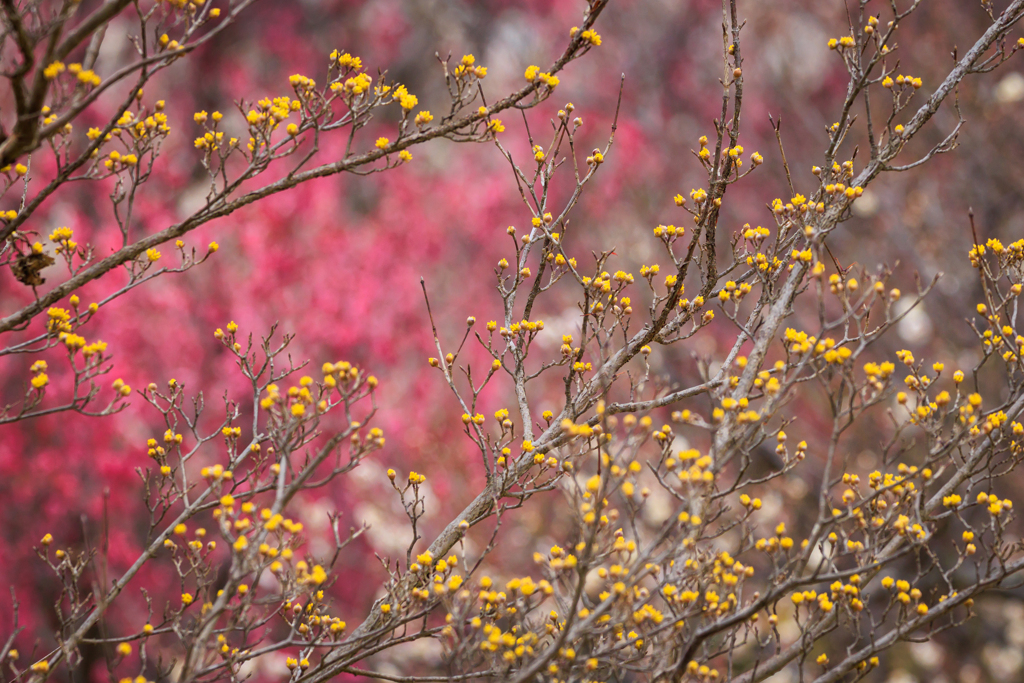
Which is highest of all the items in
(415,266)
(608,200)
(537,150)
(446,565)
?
(608,200)

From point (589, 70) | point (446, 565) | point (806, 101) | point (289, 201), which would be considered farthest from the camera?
point (589, 70)

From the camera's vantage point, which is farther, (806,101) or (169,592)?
(806,101)

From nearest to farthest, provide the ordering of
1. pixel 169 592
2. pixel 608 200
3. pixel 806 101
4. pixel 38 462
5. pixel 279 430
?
pixel 279 430 < pixel 38 462 < pixel 169 592 < pixel 806 101 < pixel 608 200

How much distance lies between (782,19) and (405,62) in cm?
678

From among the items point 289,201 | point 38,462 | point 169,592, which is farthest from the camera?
point 289,201

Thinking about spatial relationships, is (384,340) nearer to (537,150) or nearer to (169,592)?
(169,592)

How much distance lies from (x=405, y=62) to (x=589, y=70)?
11.8ft

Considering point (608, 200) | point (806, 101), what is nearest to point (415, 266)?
point (608, 200)

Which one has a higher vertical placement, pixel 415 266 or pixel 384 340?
pixel 415 266

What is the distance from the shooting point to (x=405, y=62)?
44.4 feet

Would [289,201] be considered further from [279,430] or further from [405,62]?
[405,62]

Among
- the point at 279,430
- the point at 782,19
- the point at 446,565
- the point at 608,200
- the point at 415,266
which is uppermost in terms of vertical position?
the point at 782,19

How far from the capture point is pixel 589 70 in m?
12.6

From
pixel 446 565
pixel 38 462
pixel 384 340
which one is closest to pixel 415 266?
pixel 384 340
